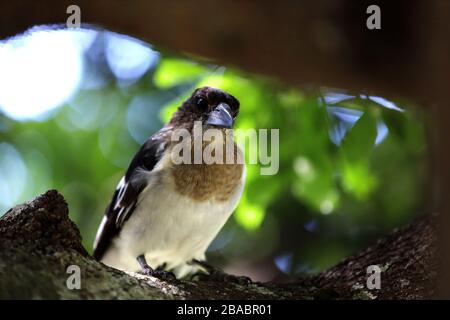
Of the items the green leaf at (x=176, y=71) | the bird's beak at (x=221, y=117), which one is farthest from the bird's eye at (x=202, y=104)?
the green leaf at (x=176, y=71)

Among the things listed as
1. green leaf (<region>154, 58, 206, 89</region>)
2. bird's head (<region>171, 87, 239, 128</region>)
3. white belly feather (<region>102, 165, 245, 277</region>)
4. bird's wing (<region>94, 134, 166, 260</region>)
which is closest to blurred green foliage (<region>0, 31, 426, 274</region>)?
green leaf (<region>154, 58, 206, 89</region>)

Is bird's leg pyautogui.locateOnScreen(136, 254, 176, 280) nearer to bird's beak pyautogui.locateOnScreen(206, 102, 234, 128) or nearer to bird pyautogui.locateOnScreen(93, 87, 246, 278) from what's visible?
bird pyautogui.locateOnScreen(93, 87, 246, 278)

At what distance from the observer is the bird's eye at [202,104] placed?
4.71m

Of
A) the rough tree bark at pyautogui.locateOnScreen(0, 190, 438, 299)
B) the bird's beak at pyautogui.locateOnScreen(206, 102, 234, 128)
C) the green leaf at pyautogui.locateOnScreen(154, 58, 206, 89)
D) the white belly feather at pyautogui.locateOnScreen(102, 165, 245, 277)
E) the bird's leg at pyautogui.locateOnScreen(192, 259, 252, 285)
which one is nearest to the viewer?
the rough tree bark at pyautogui.locateOnScreen(0, 190, 438, 299)

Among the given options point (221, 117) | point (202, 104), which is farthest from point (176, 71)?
point (221, 117)

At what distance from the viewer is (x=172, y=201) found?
426 cm

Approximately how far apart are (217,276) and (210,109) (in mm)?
1254

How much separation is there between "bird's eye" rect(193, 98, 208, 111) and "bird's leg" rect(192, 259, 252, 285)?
46.2 inches

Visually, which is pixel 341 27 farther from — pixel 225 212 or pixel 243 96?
pixel 243 96

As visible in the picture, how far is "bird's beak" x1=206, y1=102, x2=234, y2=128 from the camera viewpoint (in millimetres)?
4426

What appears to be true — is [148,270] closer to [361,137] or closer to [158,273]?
[158,273]

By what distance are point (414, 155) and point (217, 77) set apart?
2.03 metres

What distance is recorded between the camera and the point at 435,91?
4.57ft

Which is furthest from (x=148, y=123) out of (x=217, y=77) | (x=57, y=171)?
(x=217, y=77)
